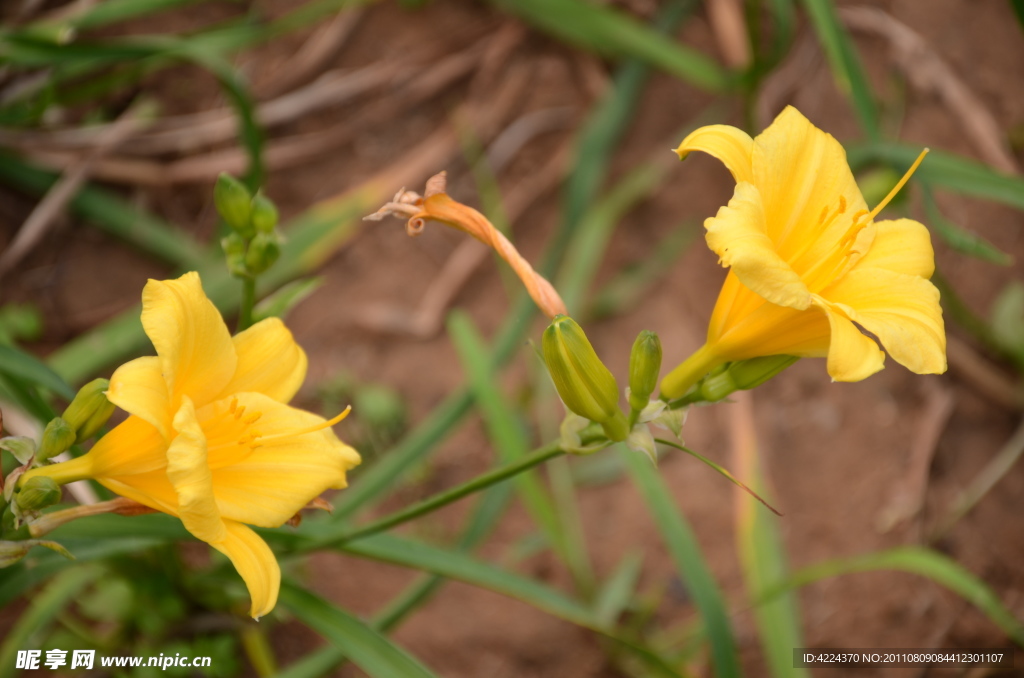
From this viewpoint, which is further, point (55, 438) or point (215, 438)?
point (215, 438)

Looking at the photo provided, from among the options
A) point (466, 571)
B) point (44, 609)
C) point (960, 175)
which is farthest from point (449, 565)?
point (960, 175)

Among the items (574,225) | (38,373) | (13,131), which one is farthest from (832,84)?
(13,131)

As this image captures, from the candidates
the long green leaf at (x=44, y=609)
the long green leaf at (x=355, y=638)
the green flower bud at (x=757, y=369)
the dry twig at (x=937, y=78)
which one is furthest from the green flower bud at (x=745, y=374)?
the dry twig at (x=937, y=78)

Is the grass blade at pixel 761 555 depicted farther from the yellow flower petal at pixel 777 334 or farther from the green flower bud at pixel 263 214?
the green flower bud at pixel 263 214

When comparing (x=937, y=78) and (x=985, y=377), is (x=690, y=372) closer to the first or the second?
(x=985, y=377)

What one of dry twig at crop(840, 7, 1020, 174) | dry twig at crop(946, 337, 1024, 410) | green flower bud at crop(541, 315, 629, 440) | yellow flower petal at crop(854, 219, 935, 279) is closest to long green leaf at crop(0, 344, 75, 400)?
green flower bud at crop(541, 315, 629, 440)

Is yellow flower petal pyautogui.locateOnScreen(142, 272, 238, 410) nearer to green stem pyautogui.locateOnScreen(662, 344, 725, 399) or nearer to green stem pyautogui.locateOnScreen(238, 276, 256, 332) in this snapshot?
green stem pyautogui.locateOnScreen(238, 276, 256, 332)
